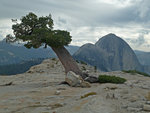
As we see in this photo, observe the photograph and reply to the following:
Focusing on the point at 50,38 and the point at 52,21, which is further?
the point at 52,21

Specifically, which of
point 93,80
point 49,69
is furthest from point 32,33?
point 49,69

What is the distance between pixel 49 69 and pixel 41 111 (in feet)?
147

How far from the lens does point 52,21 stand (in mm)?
29219

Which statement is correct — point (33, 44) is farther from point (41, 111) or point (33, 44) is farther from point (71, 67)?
point (41, 111)

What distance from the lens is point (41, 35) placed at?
2584 cm

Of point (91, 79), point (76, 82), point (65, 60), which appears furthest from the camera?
point (91, 79)

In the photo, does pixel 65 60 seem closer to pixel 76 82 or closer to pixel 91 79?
pixel 76 82

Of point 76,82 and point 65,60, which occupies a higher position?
point 65,60

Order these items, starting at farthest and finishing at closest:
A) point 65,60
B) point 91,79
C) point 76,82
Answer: point 91,79
point 65,60
point 76,82

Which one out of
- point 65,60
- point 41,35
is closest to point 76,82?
point 65,60

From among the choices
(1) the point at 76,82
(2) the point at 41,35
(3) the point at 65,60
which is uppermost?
(2) the point at 41,35

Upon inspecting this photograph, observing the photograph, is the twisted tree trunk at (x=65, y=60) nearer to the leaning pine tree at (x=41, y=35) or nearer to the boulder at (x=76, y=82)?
the leaning pine tree at (x=41, y=35)

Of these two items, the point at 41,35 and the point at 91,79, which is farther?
the point at 91,79

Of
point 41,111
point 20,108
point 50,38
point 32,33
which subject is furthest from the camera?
point 32,33
